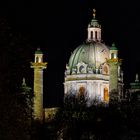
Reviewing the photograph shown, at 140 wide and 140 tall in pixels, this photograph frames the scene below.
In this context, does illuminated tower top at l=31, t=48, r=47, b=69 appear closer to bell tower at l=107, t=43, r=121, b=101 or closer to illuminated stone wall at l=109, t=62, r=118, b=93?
bell tower at l=107, t=43, r=121, b=101

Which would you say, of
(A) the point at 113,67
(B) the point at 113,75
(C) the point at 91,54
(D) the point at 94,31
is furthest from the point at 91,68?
(B) the point at 113,75

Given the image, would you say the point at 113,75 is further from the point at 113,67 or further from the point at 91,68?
the point at 91,68

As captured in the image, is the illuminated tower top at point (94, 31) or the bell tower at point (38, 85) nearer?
the bell tower at point (38, 85)

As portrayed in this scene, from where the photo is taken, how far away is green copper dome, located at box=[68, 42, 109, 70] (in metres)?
128

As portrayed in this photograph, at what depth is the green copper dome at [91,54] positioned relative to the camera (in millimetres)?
128250

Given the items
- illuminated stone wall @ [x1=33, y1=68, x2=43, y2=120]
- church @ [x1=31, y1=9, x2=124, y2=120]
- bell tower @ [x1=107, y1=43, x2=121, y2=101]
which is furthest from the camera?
church @ [x1=31, y1=9, x2=124, y2=120]

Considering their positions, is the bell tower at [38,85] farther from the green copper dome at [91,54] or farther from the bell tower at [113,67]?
the green copper dome at [91,54]

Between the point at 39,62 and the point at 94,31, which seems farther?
the point at 94,31

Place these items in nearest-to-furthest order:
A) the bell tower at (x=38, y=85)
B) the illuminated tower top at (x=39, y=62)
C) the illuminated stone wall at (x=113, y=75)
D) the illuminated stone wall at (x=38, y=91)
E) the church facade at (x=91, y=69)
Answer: the bell tower at (x=38, y=85)
the illuminated stone wall at (x=38, y=91)
the illuminated stone wall at (x=113, y=75)
the illuminated tower top at (x=39, y=62)
the church facade at (x=91, y=69)

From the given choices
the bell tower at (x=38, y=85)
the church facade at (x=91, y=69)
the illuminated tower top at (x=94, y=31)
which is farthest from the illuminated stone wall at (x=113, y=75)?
the illuminated tower top at (x=94, y=31)

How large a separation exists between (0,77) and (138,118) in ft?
128

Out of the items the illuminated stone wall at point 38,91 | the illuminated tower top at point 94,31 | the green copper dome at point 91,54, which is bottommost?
the illuminated stone wall at point 38,91

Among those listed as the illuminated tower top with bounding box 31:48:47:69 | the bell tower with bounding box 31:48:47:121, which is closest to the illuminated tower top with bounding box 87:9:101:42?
the illuminated tower top with bounding box 31:48:47:69

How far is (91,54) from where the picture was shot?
129000 millimetres
